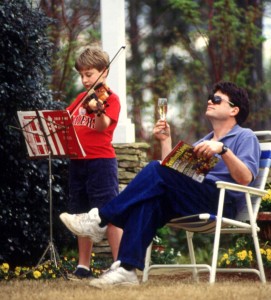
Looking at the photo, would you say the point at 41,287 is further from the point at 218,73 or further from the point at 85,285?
the point at 218,73

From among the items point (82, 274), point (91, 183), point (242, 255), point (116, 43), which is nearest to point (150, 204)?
point (91, 183)

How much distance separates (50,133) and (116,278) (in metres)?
1.13

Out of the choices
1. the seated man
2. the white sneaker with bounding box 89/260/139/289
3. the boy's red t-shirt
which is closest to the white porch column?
the boy's red t-shirt

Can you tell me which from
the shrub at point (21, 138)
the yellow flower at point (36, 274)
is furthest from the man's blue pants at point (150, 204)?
the shrub at point (21, 138)

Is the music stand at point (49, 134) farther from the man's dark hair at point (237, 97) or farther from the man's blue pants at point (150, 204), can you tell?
the man's dark hair at point (237, 97)

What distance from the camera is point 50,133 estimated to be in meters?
Result: 6.14

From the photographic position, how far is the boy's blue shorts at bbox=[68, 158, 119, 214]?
635cm

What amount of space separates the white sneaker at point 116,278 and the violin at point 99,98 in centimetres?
94

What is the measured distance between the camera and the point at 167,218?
18.9 feet

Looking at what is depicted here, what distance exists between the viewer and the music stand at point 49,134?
604 centimetres

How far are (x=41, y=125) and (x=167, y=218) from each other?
3.28ft

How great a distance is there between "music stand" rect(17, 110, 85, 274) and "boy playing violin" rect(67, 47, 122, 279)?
0.18 m

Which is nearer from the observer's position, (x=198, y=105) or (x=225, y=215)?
(x=225, y=215)

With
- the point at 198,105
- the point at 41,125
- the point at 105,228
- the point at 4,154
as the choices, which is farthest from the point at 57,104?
the point at 198,105
